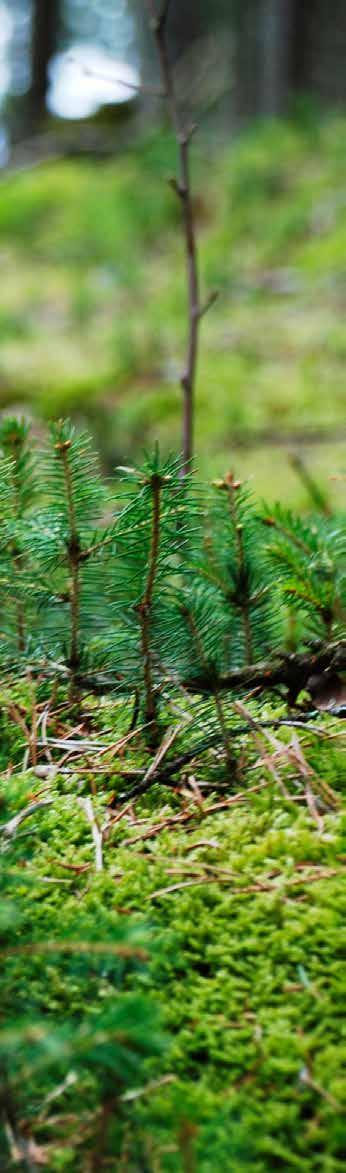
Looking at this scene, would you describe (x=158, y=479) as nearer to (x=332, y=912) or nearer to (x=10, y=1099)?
(x=332, y=912)

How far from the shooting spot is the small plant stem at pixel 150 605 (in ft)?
3.26

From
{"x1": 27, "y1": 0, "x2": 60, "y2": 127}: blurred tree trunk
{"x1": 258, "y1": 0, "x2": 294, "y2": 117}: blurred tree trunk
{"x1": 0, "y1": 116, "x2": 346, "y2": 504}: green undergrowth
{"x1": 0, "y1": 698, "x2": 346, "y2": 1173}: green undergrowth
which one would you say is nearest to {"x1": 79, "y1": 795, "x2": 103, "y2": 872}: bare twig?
{"x1": 0, "y1": 698, "x2": 346, "y2": 1173}: green undergrowth

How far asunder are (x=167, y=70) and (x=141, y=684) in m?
1.88

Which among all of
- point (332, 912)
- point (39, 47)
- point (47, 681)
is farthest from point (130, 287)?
point (39, 47)

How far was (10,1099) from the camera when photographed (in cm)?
73

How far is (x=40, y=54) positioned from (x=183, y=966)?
15824 mm

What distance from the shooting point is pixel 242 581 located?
3.98ft

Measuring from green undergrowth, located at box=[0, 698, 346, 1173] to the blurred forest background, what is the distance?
0.70 meters

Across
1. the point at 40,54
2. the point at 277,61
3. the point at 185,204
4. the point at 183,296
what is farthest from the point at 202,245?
the point at 40,54

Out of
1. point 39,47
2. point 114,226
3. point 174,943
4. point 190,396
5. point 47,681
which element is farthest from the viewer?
point 39,47

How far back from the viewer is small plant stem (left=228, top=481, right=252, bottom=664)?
118 cm

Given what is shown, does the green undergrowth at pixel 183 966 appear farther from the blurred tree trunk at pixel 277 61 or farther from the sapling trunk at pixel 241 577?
the blurred tree trunk at pixel 277 61

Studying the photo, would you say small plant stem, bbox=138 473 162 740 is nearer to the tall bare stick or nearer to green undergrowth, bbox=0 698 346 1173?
green undergrowth, bbox=0 698 346 1173

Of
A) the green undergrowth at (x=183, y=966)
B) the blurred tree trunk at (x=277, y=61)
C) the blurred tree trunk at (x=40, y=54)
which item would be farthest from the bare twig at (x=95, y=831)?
the blurred tree trunk at (x=40, y=54)
